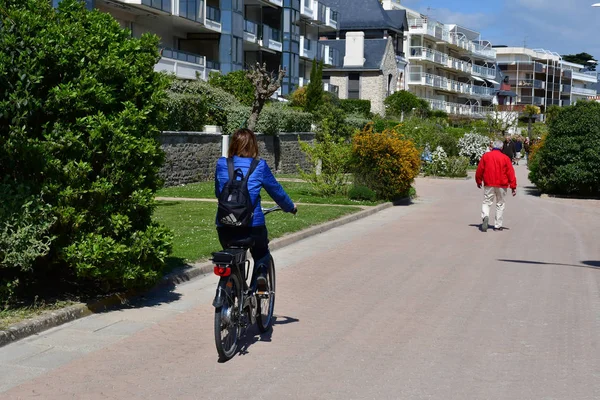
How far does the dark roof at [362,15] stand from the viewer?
69.2 metres

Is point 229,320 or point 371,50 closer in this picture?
point 229,320

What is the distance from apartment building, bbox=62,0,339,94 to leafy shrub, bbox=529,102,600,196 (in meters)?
13.6

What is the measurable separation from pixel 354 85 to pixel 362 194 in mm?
46843

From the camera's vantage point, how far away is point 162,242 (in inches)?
323

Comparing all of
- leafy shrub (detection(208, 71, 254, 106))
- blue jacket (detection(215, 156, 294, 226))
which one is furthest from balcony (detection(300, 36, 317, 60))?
blue jacket (detection(215, 156, 294, 226))

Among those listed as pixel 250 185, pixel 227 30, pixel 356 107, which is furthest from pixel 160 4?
pixel 250 185

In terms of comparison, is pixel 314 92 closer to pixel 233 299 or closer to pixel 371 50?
pixel 371 50

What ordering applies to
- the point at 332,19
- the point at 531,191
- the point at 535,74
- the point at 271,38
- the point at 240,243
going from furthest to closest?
the point at 535,74
the point at 332,19
the point at 271,38
the point at 531,191
the point at 240,243

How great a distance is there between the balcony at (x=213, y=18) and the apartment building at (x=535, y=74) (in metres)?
80.8

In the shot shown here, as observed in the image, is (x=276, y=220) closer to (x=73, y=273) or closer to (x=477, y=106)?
(x=73, y=273)

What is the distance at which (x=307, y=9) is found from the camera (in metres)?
55.1

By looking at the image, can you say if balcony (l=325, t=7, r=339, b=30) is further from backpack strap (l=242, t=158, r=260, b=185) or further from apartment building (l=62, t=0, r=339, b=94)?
backpack strap (l=242, t=158, r=260, b=185)

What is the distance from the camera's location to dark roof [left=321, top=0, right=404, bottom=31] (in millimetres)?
69188

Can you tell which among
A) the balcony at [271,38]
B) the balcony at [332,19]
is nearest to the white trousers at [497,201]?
the balcony at [271,38]
